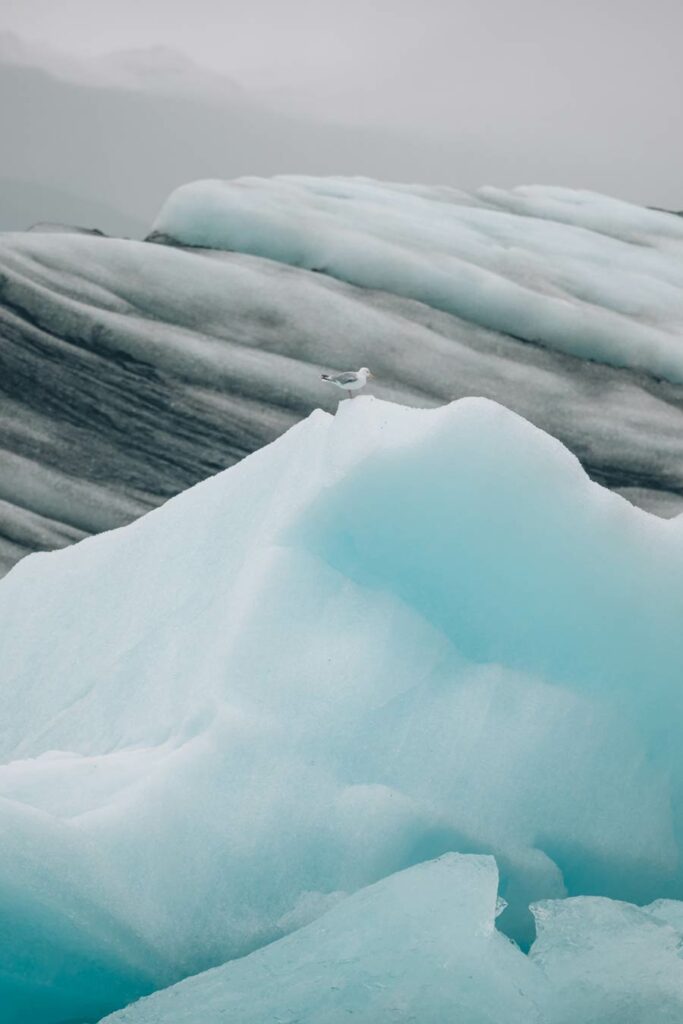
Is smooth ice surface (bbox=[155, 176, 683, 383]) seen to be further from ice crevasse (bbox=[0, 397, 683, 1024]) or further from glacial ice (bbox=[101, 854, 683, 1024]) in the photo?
glacial ice (bbox=[101, 854, 683, 1024])

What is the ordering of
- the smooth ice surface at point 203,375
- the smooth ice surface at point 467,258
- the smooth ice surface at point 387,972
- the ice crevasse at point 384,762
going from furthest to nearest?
the smooth ice surface at point 467,258 < the smooth ice surface at point 203,375 < the ice crevasse at point 384,762 < the smooth ice surface at point 387,972

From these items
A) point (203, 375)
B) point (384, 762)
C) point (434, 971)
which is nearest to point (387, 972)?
point (434, 971)

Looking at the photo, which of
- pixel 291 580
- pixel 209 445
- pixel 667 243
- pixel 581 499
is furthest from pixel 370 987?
pixel 667 243

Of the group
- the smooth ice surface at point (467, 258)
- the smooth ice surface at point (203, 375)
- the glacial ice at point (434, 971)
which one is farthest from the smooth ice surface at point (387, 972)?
the smooth ice surface at point (467, 258)

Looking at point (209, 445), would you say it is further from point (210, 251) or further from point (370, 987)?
point (370, 987)

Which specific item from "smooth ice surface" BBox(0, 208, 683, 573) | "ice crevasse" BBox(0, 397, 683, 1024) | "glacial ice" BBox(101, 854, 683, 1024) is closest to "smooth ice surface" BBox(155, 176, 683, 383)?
"smooth ice surface" BBox(0, 208, 683, 573)

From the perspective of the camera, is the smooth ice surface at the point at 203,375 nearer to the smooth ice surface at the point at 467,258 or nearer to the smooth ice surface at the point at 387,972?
the smooth ice surface at the point at 467,258

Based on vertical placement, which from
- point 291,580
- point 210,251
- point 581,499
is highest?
point 581,499

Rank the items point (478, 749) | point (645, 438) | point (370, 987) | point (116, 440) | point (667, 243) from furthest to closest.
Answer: point (667, 243) < point (645, 438) < point (116, 440) < point (478, 749) < point (370, 987)
